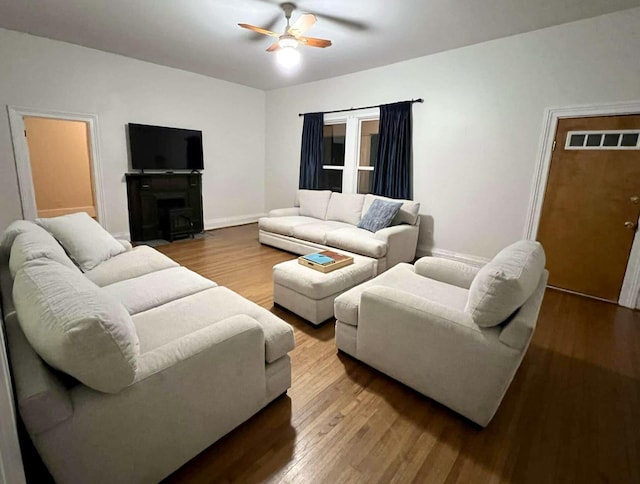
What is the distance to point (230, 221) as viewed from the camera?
20.8 ft

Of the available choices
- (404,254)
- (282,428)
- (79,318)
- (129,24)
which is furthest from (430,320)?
(129,24)

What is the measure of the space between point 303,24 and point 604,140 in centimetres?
315

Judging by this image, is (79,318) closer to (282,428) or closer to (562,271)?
(282,428)

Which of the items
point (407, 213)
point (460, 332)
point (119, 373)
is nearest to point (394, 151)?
point (407, 213)

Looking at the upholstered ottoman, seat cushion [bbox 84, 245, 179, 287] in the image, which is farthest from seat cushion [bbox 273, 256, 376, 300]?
seat cushion [bbox 84, 245, 179, 287]

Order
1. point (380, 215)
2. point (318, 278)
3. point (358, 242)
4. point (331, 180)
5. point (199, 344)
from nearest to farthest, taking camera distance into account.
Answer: point (199, 344), point (318, 278), point (358, 242), point (380, 215), point (331, 180)

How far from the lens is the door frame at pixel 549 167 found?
3008mm

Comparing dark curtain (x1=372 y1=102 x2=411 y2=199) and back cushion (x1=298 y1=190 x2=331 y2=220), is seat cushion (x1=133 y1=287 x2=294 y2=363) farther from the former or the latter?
dark curtain (x1=372 y1=102 x2=411 y2=199)

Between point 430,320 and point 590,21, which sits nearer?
point 430,320

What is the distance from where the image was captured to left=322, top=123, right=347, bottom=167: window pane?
546 centimetres

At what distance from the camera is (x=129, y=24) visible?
345cm

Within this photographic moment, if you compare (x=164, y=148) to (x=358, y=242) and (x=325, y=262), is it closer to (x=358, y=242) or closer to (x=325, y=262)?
(x=358, y=242)

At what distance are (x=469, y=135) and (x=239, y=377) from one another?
389 cm

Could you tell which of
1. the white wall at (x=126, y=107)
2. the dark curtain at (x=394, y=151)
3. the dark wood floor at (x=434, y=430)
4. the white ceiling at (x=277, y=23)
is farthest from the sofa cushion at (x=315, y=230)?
the white wall at (x=126, y=107)
